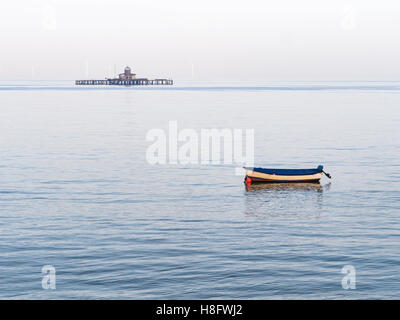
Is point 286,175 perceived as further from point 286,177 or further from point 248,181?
point 248,181

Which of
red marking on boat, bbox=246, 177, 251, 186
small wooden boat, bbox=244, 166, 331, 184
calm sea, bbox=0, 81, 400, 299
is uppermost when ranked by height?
small wooden boat, bbox=244, 166, 331, 184

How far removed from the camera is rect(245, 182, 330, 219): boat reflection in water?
166 ft

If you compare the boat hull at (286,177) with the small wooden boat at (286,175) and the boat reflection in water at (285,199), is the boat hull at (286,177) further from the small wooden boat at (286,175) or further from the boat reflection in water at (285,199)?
the boat reflection in water at (285,199)

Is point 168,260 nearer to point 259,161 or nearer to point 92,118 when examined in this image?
point 259,161

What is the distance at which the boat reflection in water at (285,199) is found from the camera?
5062 cm

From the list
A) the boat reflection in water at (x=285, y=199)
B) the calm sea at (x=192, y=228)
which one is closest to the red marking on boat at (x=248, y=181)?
the boat reflection in water at (x=285, y=199)

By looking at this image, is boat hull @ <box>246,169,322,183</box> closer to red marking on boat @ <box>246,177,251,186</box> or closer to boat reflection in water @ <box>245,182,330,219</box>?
boat reflection in water @ <box>245,182,330,219</box>

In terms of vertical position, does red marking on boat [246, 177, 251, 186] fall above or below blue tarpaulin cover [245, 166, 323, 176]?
below

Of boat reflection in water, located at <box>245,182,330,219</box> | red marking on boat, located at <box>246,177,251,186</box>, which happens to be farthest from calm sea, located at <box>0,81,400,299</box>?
red marking on boat, located at <box>246,177,251,186</box>

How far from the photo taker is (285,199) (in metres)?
57.1

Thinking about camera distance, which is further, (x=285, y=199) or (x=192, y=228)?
(x=285, y=199)

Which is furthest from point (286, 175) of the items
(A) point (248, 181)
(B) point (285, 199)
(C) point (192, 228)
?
(C) point (192, 228)

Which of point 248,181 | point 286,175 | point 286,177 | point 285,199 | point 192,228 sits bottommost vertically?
point 192,228

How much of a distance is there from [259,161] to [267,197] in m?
24.2
